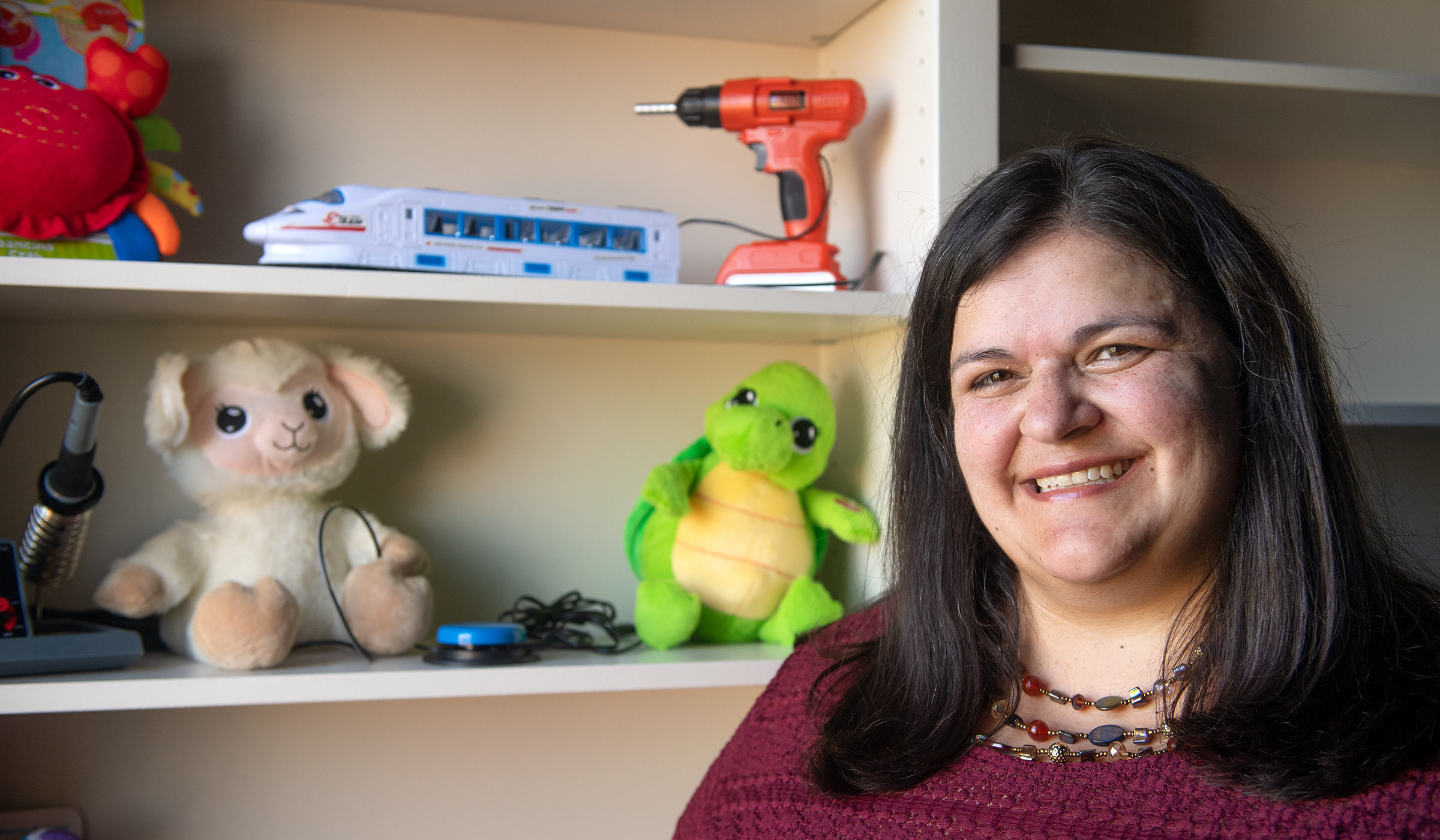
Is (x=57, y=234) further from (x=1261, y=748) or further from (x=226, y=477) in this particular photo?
(x=1261, y=748)

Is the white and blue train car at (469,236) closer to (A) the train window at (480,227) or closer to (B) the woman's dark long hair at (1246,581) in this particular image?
(A) the train window at (480,227)

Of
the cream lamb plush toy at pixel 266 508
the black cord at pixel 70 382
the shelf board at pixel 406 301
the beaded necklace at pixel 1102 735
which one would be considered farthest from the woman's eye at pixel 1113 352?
the black cord at pixel 70 382

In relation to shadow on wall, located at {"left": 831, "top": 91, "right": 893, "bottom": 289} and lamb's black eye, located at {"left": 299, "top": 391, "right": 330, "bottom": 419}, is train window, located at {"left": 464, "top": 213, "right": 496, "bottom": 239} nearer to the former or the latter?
lamb's black eye, located at {"left": 299, "top": 391, "right": 330, "bottom": 419}

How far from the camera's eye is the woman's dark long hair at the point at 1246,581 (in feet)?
2.24

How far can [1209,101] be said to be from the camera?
1.17 m

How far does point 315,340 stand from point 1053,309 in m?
0.84

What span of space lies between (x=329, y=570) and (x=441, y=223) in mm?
386

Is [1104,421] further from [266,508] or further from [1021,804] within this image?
[266,508]

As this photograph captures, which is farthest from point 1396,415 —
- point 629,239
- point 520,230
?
point 520,230

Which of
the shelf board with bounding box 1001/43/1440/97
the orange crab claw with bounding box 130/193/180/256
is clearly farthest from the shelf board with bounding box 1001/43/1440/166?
the orange crab claw with bounding box 130/193/180/256

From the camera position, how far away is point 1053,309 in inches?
29.0

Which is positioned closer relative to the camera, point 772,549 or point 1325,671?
point 1325,671

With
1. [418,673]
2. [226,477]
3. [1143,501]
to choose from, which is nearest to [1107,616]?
[1143,501]

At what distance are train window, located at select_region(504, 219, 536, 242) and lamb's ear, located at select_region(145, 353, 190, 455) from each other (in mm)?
348
